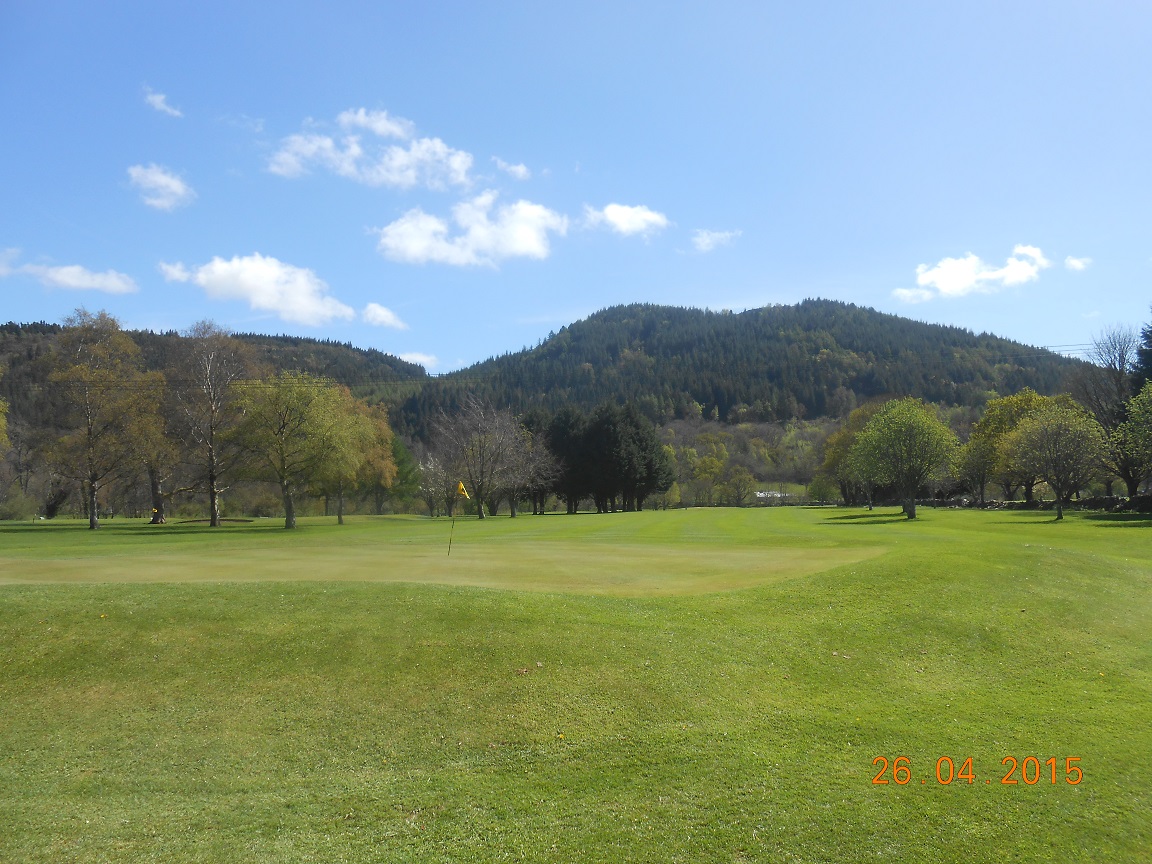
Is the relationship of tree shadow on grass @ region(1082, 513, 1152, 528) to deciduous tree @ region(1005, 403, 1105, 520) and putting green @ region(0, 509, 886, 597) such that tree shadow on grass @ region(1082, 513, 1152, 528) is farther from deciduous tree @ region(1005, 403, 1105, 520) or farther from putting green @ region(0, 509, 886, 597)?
putting green @ region(0, 509, 886, 597)

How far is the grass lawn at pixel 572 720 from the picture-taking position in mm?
7781

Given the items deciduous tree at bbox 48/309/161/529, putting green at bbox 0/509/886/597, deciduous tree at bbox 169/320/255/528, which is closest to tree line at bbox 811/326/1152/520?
putting green at bbox 0/509/886/597

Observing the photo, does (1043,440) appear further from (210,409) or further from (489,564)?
(210,409)

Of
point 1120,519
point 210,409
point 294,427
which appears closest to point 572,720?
point 294,427

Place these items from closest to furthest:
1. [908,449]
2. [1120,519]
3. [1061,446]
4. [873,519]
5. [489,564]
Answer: [489,564]
[1120,519]
[1061,446]
[873,519]
[908,449]

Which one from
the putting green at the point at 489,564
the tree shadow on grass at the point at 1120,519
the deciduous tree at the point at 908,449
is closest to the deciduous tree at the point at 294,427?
the putting green at the point at 489,564

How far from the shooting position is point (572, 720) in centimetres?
1032

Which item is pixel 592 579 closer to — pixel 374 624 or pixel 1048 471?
pixel 374 624

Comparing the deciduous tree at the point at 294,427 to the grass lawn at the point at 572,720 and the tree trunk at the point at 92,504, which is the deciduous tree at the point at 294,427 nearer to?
the tree trunk at the point at 92,504

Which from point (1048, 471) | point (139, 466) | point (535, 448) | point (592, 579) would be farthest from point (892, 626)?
point (535, 448)

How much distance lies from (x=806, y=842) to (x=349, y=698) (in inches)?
272

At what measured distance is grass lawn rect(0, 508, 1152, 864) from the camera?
306 inches

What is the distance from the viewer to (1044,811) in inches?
329

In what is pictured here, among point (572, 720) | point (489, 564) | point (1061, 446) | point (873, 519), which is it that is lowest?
point (873, 519)
